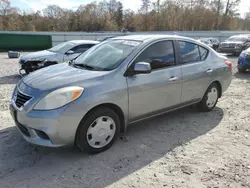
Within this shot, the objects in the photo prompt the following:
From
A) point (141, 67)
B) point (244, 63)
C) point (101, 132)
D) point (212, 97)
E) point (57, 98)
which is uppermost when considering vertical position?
point (141, 67)

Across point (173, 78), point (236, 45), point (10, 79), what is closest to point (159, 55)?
point (173, 78)

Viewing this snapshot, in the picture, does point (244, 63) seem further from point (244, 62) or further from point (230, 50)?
point (230, 50)

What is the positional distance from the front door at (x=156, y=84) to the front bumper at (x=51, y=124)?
2.89ft

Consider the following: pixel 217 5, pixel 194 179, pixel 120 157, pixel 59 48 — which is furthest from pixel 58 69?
pixel 217 5

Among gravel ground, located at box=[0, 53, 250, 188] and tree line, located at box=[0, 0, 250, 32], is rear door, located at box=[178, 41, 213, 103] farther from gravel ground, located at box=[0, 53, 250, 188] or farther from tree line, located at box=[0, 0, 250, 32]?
tree line, located at box=[0, 0, 250, 32]

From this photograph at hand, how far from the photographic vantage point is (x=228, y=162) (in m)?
3.11

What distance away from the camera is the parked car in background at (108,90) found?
285 cm

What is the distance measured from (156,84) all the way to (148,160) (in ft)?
3.82

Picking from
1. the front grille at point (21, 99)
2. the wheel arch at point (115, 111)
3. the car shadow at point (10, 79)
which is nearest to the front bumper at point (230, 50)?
the car shadow at point (10, 79)

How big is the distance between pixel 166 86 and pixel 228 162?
1.42 meters

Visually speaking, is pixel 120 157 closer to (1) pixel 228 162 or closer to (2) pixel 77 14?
(1) pixel 228 162

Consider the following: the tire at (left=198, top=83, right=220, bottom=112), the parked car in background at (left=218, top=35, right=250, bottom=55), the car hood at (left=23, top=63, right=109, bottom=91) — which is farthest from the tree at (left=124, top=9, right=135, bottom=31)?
the car hood at (left=23, top=63, right=109, bottom=91)

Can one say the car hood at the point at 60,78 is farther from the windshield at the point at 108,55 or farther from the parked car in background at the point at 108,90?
the windshield at the point at 108,55

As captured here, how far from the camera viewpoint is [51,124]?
2.79 meters
